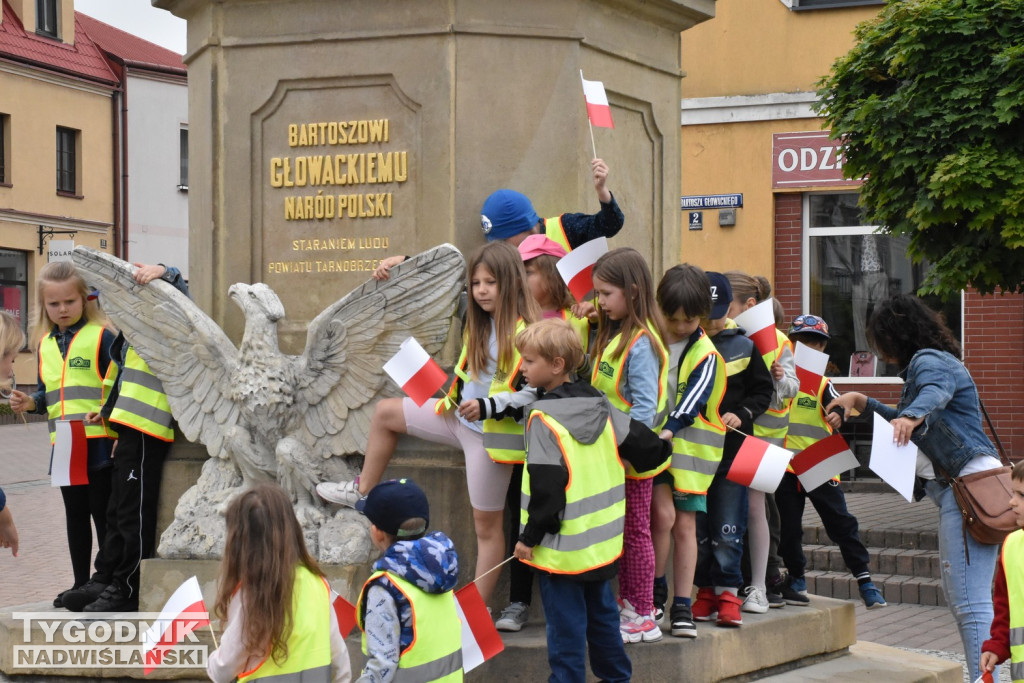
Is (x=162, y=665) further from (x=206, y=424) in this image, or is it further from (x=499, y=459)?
(x=499, y=459)

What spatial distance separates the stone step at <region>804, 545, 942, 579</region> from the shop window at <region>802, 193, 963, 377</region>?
18.4ft

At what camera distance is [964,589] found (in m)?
5.56

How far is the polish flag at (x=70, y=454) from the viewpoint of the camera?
247 inches

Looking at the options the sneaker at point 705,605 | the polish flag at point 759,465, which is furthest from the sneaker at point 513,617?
the polish flag at point 759,465

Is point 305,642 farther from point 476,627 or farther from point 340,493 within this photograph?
point 340,493

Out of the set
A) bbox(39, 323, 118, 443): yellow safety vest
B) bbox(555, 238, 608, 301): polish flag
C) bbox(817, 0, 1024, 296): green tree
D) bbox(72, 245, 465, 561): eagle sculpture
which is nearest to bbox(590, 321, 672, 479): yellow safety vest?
bbox(555, 238, 608, 301): polish flag

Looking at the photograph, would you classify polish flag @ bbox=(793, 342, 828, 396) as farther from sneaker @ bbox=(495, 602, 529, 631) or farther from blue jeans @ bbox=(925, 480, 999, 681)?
sneaker @ bbox=(495, 602, 529, 631)

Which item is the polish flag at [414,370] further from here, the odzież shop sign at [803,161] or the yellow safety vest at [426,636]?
the odzież shop sign at [803,161]

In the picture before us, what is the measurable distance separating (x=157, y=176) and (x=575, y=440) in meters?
30.8

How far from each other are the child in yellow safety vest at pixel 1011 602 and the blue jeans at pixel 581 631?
1.28 meters

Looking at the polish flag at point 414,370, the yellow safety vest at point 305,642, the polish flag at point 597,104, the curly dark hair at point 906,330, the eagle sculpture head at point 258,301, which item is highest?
the polish flag at point 597,104

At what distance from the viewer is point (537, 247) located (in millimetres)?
5574

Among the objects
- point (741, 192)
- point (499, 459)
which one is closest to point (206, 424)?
point (499, 459)

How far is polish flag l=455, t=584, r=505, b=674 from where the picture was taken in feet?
15.3
